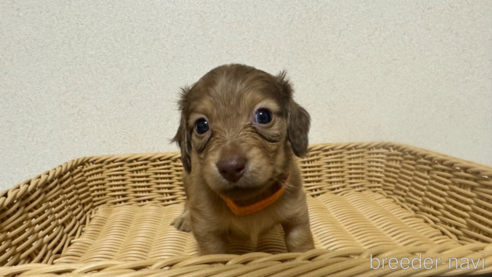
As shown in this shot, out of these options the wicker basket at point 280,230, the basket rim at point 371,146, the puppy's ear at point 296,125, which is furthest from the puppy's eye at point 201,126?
the basket rim at point 371,146

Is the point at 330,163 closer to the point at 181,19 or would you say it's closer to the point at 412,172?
the point at 412,172

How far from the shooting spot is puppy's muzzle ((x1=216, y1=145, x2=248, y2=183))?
1.06 metres

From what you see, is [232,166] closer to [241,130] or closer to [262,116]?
[241,130]

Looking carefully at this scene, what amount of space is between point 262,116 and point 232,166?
320 mm

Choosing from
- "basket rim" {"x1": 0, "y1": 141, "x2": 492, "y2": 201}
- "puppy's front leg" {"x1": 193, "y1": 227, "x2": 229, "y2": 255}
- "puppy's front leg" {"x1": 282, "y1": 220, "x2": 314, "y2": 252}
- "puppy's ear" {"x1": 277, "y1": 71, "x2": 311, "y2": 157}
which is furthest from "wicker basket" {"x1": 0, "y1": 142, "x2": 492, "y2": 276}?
"puppy's ear" {"x1": 277, "y1": 71, "x2": 311, "y2": 157}

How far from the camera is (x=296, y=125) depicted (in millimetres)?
1391

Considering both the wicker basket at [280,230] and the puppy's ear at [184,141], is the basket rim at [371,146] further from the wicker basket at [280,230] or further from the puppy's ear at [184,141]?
the puppy's ear at [184,141]

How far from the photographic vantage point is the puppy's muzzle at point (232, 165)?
1.06 meters

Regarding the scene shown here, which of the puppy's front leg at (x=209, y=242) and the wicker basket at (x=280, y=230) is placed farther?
the puppy's front leg at (x=209, y=242)

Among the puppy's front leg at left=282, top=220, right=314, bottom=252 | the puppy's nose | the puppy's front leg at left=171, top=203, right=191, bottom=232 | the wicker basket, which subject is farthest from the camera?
the puppy's front leg at left=171, top=203, right=191, bottom=232

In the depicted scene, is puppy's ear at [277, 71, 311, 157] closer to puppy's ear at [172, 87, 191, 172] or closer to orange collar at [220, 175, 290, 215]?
orange collar at [220, 175, 290, 215]

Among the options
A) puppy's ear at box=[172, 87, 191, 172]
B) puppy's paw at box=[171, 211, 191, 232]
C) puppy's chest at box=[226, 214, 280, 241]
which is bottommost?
puppy's paw at box=[171, 211, 191, 232]

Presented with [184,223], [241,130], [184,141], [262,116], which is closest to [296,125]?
[262,116]

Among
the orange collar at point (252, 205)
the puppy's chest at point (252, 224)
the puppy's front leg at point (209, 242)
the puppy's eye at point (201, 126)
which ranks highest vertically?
the puppy's eye at point (201, 126)
